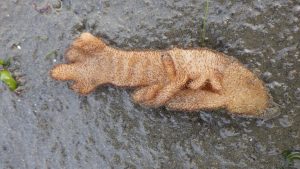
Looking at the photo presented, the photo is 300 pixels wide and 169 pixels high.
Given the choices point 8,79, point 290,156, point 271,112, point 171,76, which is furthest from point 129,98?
point 290,156

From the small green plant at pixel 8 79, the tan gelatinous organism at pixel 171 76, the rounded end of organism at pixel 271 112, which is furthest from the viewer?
the small green plant at pixel 8 79

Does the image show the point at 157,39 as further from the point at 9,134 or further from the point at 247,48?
the point at 9,134

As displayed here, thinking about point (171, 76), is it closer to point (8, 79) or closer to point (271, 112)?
point (271, 112)

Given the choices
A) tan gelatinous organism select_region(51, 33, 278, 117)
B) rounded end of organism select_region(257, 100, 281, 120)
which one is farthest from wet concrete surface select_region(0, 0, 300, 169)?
tan gelatinous organism select_region(51, 33, 278, 117)

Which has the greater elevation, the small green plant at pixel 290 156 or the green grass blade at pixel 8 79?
→ the green grass blade at pixel 8 79

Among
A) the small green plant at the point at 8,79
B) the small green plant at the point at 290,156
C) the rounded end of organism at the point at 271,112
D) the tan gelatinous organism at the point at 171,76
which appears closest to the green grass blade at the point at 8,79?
the small green plant at the point at 8,79

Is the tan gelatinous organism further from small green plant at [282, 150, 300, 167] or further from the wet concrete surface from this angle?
small green plant at [282, 150, 300, 167]

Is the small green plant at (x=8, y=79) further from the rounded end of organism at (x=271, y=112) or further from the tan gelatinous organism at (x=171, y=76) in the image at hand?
the rounded end of organism at (x=271, y=112)

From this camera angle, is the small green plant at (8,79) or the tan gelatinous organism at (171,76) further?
the small green plant at (8,79)
